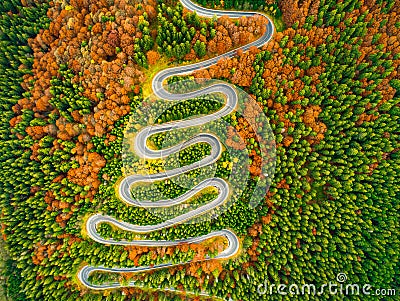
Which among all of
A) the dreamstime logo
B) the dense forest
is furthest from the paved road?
the dreamstime logo

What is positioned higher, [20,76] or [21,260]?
[20,76]

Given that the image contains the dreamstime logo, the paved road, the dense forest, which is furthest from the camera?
the paved road

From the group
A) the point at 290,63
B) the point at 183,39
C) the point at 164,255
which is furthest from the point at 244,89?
the point at 164,255

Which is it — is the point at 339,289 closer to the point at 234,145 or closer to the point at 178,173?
the point at 234,145

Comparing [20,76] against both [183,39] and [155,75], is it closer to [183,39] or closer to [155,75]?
[155,75]

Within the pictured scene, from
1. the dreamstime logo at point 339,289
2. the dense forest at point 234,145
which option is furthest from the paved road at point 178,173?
the dreamstime logo at point 339,289

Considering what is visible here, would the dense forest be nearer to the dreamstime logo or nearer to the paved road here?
the dreamstime logo
